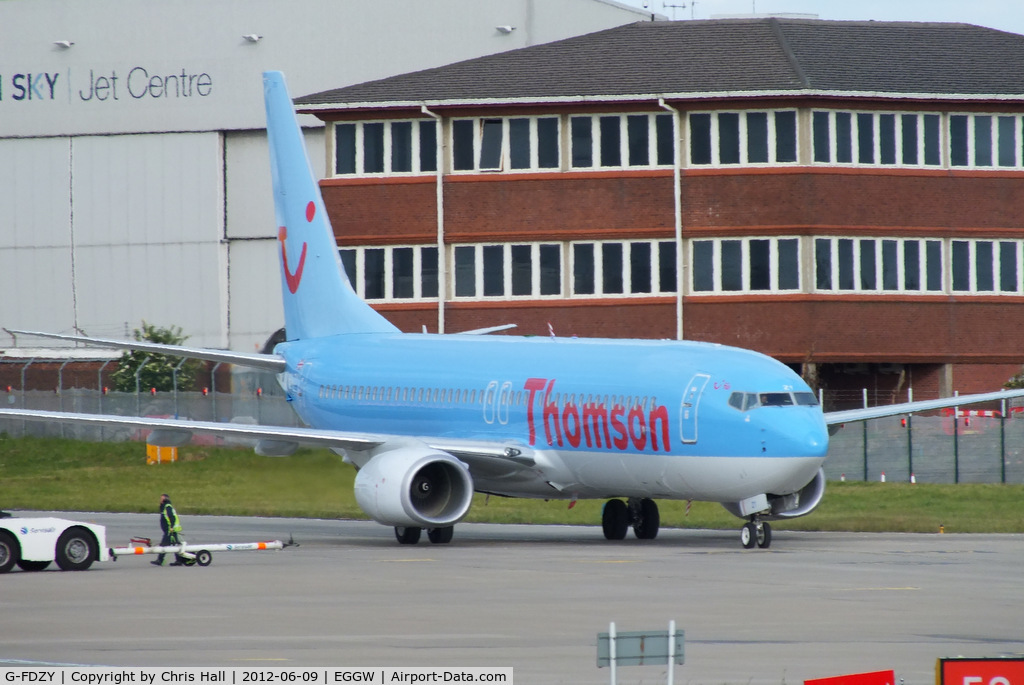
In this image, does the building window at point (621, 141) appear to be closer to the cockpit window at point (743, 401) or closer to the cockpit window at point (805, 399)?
the cockpit window at point (805, 399)

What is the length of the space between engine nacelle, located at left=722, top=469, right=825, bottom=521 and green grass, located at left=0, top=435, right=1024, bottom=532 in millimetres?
3969

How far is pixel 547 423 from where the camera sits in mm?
34312

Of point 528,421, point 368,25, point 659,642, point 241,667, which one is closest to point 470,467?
point 528,421

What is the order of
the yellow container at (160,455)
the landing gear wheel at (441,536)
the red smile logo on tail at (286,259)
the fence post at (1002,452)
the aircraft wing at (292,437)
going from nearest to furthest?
the aircraft wing at (292,437)
the landing gear wheel at (441,536)
the red smile logo on tail at (286,259)
the fence post at (1002,452)
the yellow container at (160,455)

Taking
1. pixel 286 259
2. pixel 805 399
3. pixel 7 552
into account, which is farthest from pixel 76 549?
pixel 286 259

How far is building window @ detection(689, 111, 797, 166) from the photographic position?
55.8 m

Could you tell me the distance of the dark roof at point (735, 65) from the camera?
56250 millimetres

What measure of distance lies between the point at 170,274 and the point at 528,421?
4984 centimetres

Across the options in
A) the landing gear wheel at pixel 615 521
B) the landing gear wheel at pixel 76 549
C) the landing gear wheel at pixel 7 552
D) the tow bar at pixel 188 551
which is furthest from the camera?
the landing gear wheel at pixel 615 521

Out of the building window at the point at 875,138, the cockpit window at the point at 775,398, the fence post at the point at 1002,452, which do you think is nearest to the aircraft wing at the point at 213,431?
the cockpit window at the point at 775,398

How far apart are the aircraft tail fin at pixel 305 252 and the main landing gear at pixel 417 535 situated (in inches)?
299

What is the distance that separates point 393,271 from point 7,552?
102 feet

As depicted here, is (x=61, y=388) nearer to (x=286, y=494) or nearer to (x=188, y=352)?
(x=188, y=352)

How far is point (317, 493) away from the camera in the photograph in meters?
38.3
